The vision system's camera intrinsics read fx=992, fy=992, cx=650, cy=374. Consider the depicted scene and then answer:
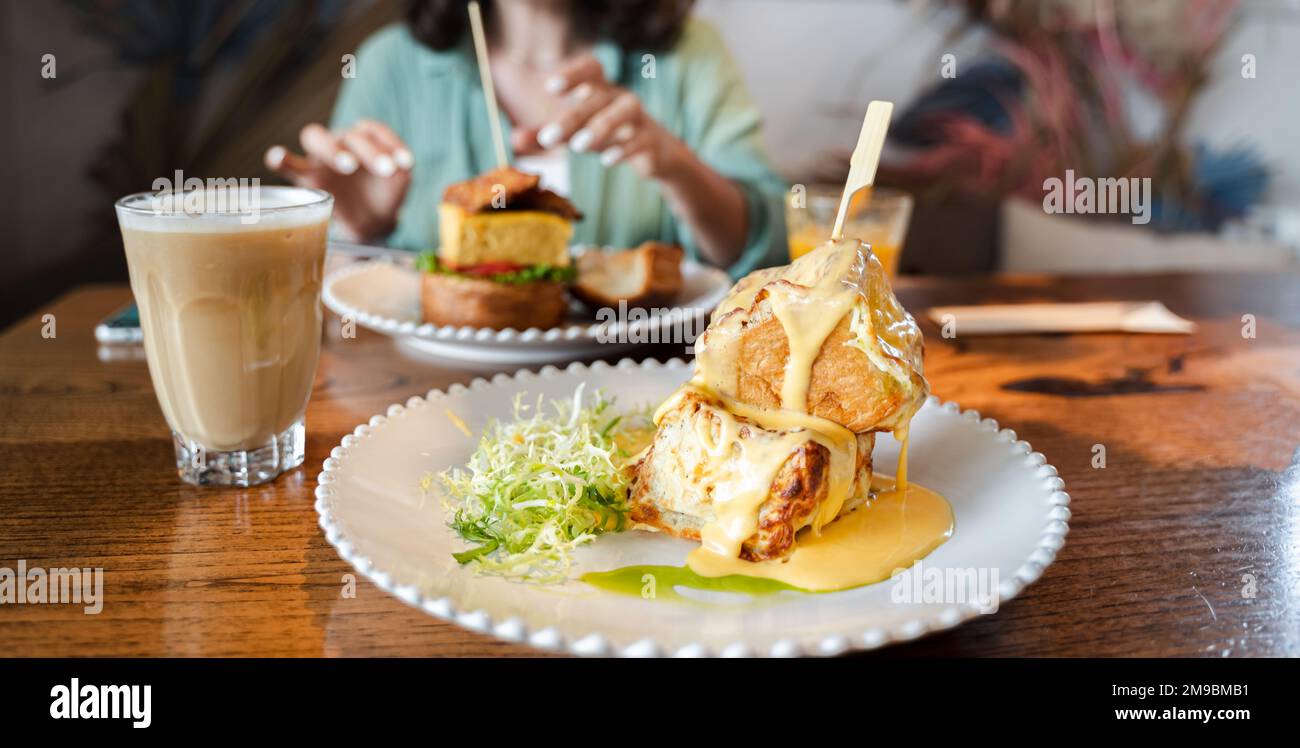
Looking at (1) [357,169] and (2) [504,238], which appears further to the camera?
(1) [357,169]

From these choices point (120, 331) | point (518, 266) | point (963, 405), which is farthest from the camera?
point (518, 266)

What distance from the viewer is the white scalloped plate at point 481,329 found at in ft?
6.01

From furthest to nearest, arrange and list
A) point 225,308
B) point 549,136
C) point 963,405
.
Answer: point 549,136
point 963,405
point 225,308

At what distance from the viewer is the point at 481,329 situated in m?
1.99

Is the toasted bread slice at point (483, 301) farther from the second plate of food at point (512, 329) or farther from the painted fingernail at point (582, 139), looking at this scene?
the painted fingernail at point (582, 139)

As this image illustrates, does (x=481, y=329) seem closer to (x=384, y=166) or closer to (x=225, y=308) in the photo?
(x=384, y=166)

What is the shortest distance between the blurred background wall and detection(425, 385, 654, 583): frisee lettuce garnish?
3659mm

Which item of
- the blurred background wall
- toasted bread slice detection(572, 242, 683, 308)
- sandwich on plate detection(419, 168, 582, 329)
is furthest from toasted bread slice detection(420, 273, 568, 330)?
the blurred background wall

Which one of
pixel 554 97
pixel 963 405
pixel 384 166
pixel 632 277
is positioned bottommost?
pixel 963 405

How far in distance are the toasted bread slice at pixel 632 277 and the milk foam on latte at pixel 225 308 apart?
86cm

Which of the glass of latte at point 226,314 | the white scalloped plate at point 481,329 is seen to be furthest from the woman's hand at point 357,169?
the glass of latte at point 226,314

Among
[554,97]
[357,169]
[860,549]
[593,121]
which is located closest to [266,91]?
[554,97]

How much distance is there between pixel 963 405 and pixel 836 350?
638mm
